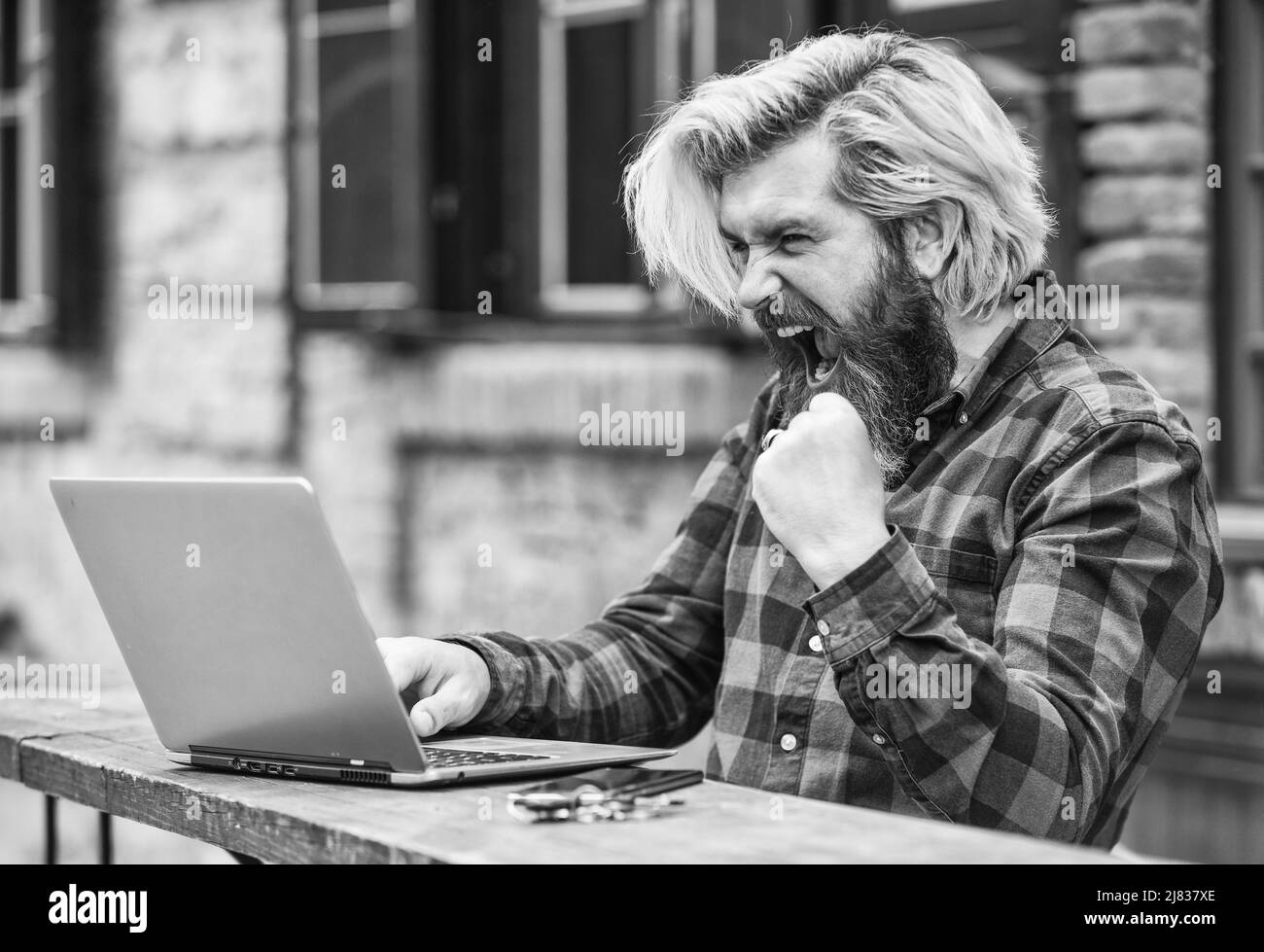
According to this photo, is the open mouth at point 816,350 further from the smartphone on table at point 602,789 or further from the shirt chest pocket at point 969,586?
the smartphone on table at point 602,789

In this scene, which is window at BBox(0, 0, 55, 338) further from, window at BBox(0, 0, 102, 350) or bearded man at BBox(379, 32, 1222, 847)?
bearded man at BBox(379, 32, 1222, 847)

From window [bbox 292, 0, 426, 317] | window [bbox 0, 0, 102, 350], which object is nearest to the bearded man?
window [bbox 292, 0, 426, 317]

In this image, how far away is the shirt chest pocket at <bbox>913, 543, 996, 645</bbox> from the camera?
6.66ft

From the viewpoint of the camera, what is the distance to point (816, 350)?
7.71 ft

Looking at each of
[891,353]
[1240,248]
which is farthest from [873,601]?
[1240,248]

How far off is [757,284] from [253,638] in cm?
81

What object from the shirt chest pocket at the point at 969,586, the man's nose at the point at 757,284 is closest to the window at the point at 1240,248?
the man's nose at the point at 757,284

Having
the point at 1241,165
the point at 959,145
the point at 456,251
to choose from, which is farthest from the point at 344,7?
the point at 959,145

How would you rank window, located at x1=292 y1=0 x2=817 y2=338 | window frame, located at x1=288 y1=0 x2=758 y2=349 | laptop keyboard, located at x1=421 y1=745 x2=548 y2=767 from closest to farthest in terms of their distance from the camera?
laptop keyboard, located at x1=421 y1=745 x2=548 y2=767
window frame, located at x1=288 y1=0 x2=758 y2=349
window, located at x1=292 y1=0 x2=817 y2=338

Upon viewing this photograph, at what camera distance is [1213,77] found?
425cm

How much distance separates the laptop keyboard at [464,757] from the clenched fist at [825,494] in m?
0.39

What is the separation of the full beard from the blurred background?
2187mm

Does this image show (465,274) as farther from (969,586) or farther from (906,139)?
(969,586)

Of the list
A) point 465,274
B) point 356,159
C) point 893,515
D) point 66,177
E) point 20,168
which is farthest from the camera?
point 20,168
